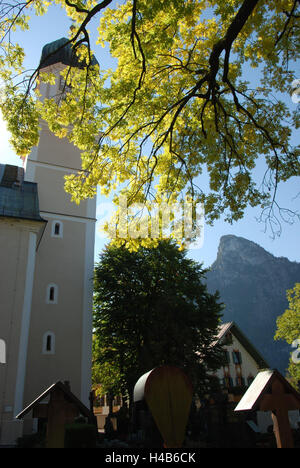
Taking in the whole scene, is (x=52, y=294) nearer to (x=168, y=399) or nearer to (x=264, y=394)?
(x=264, y=394)

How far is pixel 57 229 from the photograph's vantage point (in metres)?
23.0

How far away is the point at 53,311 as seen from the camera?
20.7 metres

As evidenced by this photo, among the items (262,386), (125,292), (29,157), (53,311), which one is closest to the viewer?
(262,386)

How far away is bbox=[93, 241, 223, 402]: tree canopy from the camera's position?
1961cm

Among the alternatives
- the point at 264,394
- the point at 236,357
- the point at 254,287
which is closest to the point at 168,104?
the point at 264,394

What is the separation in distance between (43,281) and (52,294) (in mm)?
916

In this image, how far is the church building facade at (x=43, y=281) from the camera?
16.6 m

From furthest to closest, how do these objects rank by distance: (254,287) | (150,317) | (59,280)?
1. (254,287)
2. (59,280)
3. (150,317)

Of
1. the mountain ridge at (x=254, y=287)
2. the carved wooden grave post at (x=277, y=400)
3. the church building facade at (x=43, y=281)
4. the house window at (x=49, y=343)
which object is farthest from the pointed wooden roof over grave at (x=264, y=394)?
the mountain ridge at (x=254, y=287)

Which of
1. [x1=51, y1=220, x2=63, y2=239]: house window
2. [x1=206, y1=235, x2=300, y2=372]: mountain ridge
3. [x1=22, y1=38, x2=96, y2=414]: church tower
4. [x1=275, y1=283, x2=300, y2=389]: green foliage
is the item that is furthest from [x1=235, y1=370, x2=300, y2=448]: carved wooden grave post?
[x1=206, y1=235, x2=300, y2=372]: mountain ridge

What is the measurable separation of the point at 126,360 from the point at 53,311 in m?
5.26

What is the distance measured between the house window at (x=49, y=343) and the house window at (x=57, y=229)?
5962mm

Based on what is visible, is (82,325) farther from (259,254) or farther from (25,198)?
(259,254)

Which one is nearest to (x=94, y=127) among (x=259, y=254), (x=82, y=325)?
(x=82, y=325)
